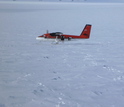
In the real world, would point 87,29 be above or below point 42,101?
above

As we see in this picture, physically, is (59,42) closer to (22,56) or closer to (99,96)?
(22,56)

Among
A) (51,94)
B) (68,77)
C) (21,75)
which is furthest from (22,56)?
(51,94)

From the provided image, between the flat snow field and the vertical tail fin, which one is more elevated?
the vertical tail fin

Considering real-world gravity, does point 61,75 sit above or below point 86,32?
below

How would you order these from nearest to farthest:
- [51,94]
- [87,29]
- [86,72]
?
[51,94], [86,72], [87,29]

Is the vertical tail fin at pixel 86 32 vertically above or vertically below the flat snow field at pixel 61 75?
above

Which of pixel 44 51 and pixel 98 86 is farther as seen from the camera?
pixel 44 51

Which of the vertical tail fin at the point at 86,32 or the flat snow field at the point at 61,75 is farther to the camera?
the vertical tail fin at the point at 86,32

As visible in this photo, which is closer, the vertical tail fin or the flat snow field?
the flat snow field

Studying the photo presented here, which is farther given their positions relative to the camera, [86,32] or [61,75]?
[86,32]

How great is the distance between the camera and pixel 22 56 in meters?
18.5

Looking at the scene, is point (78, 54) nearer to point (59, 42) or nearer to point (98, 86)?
point (59, 42)

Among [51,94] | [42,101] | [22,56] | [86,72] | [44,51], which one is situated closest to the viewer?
[42,101]

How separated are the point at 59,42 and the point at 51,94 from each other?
14.1 meters
